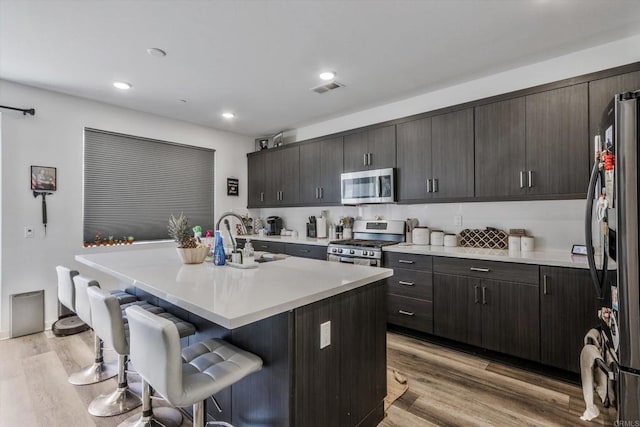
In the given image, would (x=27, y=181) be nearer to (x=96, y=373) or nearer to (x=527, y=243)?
A: (x=96, y=373)

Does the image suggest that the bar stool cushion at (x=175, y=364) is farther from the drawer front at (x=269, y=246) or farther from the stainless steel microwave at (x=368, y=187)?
the drawer front at (x=269, y=246)

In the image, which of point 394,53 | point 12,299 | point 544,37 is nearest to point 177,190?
point 12,299

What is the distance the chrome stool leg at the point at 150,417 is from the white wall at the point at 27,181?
2.51 meters

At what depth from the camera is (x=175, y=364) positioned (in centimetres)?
120

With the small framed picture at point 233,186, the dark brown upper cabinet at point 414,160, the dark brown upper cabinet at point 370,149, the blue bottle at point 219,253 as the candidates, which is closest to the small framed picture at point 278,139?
the small framed picture at point 233,186

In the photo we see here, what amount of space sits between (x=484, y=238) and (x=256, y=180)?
3.70 m

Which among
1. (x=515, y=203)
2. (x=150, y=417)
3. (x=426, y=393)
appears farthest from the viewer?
(x=515, y=203)

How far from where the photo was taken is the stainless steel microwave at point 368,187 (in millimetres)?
3682

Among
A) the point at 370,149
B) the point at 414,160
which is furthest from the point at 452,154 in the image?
the point at 370,149

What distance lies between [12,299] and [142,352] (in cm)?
321

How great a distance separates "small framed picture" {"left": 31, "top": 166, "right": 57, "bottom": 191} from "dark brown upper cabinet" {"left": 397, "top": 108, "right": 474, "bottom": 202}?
157 inches

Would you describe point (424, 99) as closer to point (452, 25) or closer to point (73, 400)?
point (452, 25)

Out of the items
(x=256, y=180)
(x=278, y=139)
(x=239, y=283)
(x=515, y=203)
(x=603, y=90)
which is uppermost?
(x=278, y=139)

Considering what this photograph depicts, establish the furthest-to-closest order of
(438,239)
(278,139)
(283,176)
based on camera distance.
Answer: (278,139)
(283,176)
(438,239)
